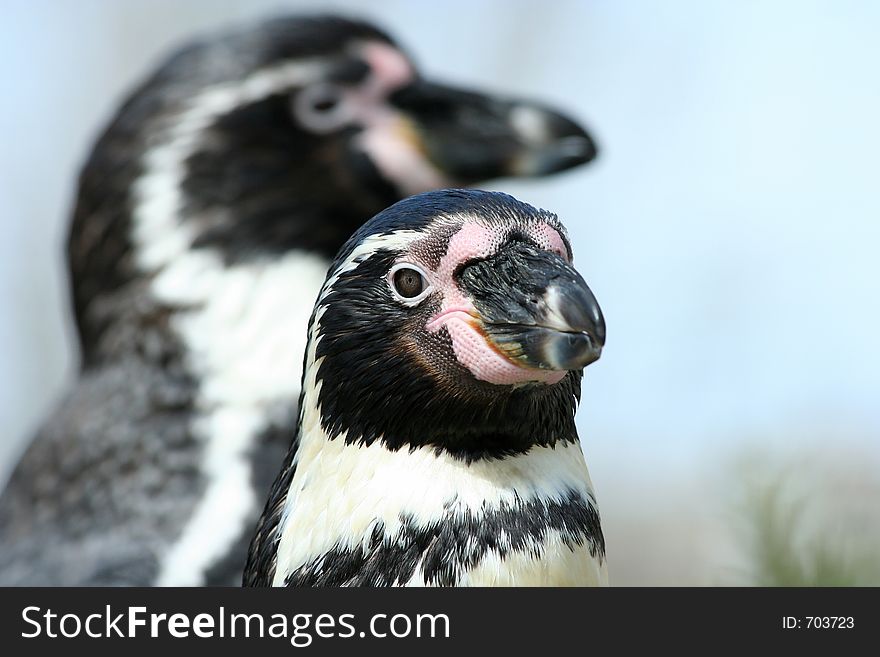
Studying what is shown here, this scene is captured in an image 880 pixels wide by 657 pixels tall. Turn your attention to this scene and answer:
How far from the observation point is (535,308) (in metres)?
1.97

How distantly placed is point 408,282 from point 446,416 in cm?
20

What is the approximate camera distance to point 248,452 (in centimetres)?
349

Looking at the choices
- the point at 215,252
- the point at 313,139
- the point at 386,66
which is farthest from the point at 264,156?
the point at 386,66

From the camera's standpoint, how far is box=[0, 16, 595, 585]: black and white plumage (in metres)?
3.42

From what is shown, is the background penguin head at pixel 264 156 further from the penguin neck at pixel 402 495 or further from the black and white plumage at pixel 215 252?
the penguin neck at pixel 402 495

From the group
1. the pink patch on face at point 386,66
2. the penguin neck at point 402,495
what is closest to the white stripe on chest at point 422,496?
the penguin neck at point 402,495

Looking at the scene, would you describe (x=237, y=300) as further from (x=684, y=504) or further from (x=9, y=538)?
(x=684, y=504)

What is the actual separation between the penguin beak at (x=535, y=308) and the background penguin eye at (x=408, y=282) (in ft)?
0.20

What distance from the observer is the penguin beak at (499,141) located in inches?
156

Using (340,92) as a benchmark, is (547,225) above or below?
above

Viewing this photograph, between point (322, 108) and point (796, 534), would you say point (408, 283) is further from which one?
point (322, 108)
